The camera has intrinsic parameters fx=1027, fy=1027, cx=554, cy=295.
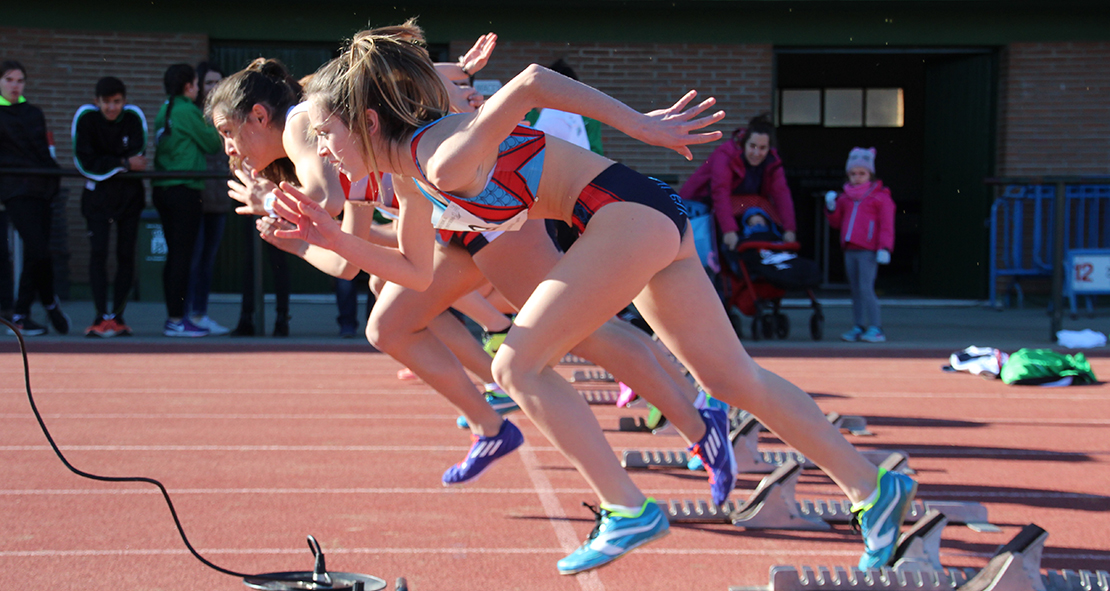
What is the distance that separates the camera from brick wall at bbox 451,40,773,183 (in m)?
13.1

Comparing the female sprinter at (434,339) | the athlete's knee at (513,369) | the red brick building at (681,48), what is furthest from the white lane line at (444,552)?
the red brick building at (681,48)

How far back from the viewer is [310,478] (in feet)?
13.9

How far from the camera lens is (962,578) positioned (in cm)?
276

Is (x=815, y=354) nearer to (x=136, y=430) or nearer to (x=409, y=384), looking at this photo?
(x=409, y=384)

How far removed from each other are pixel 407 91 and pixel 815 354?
627cm

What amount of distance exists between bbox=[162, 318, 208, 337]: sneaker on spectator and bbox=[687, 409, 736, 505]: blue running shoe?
6271 mm

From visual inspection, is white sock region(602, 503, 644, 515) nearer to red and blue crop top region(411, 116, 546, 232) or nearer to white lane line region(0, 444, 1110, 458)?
red and blue crop top region(411, 116, 546, 232)

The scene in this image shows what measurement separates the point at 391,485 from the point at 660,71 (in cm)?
1000

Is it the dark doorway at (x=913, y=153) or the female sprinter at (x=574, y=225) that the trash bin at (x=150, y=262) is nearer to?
the dark doorway at (x=913, y=153)

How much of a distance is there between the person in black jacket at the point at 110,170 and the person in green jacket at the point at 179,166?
0.19 meters

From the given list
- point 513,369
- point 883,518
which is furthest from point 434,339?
point 883,518

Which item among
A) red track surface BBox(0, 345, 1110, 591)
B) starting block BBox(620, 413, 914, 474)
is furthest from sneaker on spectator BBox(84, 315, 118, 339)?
starting block BBox(620, 413, 914, 474)

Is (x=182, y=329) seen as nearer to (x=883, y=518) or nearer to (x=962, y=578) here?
(x=883, y=518)

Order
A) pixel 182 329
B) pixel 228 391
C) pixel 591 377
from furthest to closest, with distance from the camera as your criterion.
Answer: pixel 182 329
pixel 591 377
pixel 228 391
